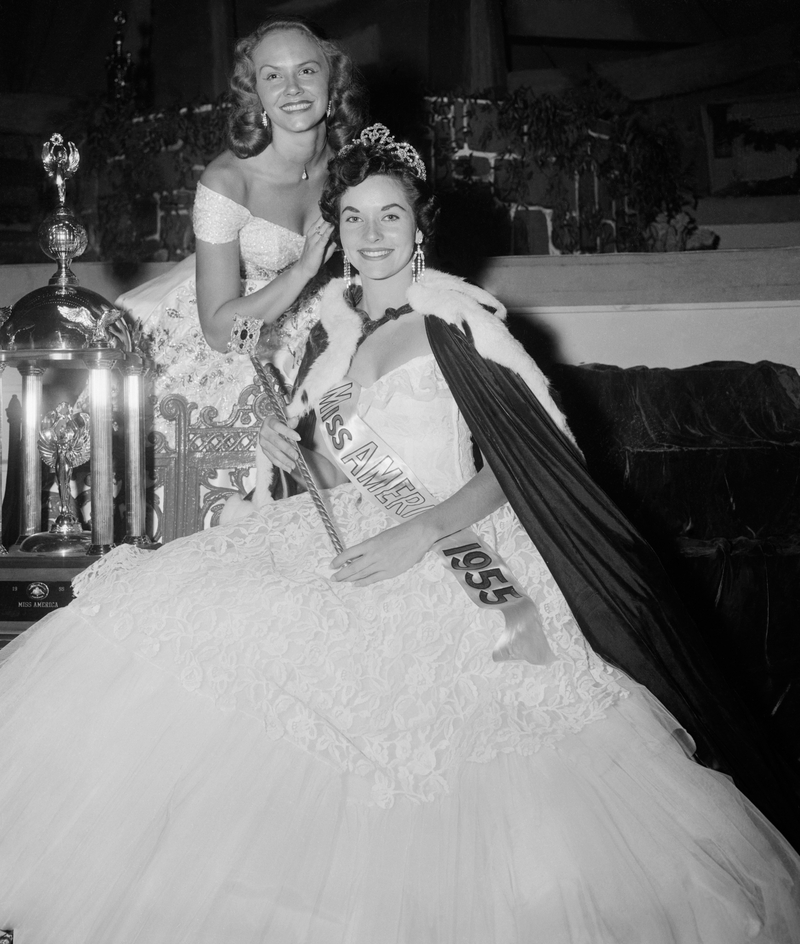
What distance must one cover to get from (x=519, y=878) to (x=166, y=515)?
189 cm

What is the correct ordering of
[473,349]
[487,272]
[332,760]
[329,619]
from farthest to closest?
[487,272]
[473,349]
[329,619]
[332,760]

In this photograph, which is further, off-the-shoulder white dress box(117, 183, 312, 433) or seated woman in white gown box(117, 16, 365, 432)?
off-the-shoulder white dress box(117, 183, 312, 433)

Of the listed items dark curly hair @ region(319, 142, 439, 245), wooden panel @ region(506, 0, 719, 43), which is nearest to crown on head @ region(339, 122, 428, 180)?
dark curly hair @ region(319, 142, 439, 245)

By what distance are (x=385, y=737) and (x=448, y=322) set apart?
81 cm

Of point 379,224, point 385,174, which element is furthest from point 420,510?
point 385,174

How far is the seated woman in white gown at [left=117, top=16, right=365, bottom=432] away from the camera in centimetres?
252

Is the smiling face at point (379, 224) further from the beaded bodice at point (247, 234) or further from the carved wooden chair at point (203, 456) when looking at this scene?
the carved wooden chair at point (203, 456)

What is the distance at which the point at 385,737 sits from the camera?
1517 millimetres

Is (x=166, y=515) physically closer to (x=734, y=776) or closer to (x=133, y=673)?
(x=133, y=673)

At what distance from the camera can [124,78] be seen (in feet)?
14.5

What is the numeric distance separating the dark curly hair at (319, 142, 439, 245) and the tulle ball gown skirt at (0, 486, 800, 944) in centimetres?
76

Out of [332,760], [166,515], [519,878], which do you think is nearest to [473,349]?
[332,760]

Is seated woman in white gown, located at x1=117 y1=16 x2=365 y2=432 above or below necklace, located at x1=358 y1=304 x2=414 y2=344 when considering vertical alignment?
above

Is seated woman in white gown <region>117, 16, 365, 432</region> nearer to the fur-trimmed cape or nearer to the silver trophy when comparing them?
the silver trophy
